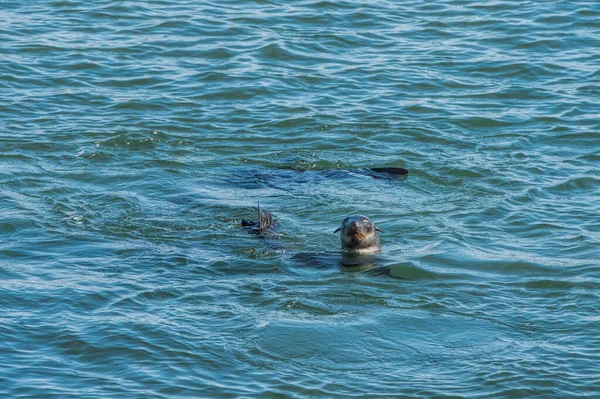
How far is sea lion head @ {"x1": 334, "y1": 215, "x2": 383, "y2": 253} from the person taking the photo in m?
11.2

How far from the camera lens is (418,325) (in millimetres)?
9758

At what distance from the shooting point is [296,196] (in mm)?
13289

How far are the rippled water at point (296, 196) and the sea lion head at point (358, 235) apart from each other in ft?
0.96

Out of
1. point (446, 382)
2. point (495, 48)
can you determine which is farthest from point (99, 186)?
point (495, 48)

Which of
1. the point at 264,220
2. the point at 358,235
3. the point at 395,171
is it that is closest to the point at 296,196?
the point at 395,171

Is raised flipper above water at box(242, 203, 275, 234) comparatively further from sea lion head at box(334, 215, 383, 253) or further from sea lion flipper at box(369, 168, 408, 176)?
sea lion flipper at box(369, 168, 408, 176)

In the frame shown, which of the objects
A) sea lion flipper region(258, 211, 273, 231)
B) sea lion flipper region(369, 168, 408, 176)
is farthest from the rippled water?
sea lion flipper region(258, 211, 273, 231)

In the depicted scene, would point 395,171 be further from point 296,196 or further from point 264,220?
point 264,220

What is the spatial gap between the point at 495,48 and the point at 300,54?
126 inches

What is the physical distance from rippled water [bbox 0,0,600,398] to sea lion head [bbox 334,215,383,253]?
0.96ft

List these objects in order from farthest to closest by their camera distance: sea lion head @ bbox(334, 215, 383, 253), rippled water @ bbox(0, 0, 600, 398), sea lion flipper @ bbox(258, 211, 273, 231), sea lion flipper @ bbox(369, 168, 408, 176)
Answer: sea lion flipper @ bbox(369, 168, 408, 176)
sea lion flipper @ bbox(258, 211, 273, 231)
sea lion head @ bbox(334, 215, 383, 253)
rippled water @ bbox(0, 0, 600, 398)

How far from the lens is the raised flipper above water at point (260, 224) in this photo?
463 inches

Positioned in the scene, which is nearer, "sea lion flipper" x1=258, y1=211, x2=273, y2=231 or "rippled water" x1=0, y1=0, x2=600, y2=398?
"rippled water" x1=0, y1=0, x2=600, y2=398

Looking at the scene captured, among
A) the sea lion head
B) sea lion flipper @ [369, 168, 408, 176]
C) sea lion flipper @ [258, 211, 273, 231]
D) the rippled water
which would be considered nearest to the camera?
the rippled water
